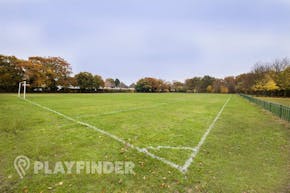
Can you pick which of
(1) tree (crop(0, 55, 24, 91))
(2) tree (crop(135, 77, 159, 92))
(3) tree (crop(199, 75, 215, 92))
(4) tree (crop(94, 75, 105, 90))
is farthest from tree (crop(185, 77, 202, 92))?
(1) tree (crop(0, 55, 24, 91))

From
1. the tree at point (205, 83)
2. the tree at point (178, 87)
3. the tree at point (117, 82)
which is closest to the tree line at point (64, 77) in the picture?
the tree at point (205, 83)

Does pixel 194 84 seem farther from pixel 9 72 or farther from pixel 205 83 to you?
pixel 9 72

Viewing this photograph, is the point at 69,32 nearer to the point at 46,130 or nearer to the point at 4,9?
the point at 4,9

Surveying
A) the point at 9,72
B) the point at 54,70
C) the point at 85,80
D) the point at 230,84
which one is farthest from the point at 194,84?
the point at 9,72

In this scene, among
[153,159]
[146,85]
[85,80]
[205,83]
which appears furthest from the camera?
[205,83]

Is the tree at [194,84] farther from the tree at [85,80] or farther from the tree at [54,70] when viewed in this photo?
the tree at [54,70]

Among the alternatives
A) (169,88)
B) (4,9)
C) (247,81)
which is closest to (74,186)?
(4,9)
